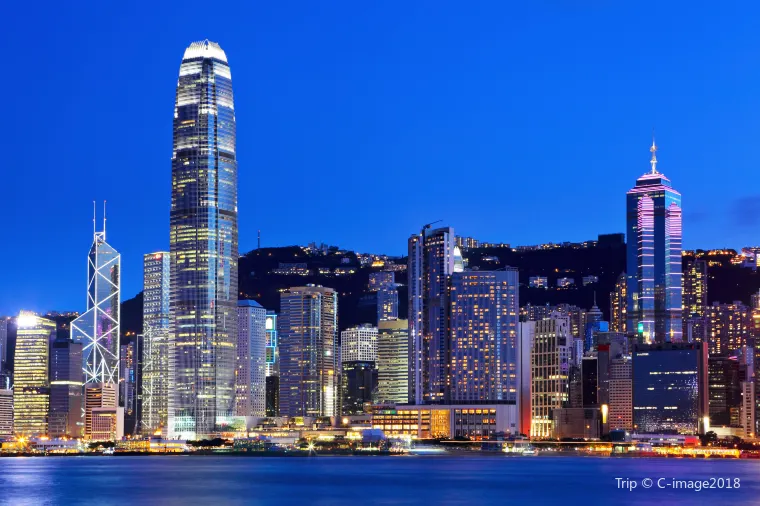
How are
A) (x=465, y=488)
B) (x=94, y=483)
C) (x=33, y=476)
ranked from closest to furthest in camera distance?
(x=465, y=488)
(x=94, y=483)
(x=33, y=476)

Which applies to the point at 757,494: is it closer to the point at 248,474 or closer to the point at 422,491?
the point at 422,491

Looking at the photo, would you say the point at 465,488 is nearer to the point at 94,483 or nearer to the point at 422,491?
the point at 422,491

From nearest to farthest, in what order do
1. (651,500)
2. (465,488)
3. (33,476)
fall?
(651,500) < (465,488) < (33,476)

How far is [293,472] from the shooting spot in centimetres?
19512

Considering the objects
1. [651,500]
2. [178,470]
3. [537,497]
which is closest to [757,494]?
[651,500]

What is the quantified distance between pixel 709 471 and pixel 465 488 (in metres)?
53.8

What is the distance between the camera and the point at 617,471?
192250 millimetres

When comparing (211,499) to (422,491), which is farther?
(422,491)

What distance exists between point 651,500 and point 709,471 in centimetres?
6433

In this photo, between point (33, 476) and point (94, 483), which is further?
point (33, 476)

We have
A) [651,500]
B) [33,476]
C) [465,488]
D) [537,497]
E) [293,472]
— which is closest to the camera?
[651,500]

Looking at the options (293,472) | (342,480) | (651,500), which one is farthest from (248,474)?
(651,500)

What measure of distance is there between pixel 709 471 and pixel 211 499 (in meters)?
86.1

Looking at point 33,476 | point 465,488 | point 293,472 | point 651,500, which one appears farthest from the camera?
point 293,472
